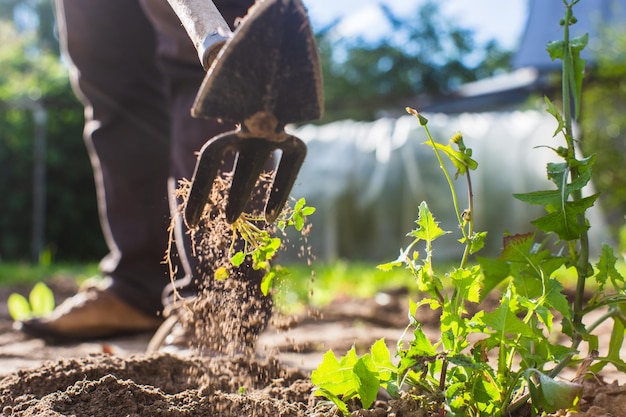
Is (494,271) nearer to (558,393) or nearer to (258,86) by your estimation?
(558,393)

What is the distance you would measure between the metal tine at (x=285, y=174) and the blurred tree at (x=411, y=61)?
28.1m

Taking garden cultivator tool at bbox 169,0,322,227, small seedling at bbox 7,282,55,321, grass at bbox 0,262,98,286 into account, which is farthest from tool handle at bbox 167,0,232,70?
grass at bbox 0,262,98,286

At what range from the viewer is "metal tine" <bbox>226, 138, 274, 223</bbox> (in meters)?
1.09

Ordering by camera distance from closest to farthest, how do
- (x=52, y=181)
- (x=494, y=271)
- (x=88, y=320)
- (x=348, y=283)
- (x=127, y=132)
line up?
1. (x=494, y=271)
2. (x=88, y=320)
3. (x=127, y=132)
4. (x=348, y=283)
5. (x=52, y=181)

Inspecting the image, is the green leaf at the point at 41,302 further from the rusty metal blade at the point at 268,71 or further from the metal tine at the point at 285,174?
the rusty metal blade at the point at 268,71

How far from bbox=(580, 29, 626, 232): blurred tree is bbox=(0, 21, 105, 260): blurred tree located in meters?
6.24

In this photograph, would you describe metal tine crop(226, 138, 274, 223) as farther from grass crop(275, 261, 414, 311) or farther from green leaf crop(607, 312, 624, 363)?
grass crop(275, 261, 414, 311)

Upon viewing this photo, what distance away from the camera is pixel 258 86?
104 centimetres

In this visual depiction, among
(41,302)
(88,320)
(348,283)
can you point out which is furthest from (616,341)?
(348,283)

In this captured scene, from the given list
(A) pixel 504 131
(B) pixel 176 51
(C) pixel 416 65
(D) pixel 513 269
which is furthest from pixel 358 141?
(C) pixel 416 65

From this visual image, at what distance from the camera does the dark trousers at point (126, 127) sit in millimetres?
2650

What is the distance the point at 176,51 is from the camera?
1.94 m

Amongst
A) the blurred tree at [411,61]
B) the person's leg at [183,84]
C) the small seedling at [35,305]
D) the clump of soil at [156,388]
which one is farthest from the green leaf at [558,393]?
the blurred tree at [411,61]

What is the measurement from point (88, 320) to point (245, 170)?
1.66 m
